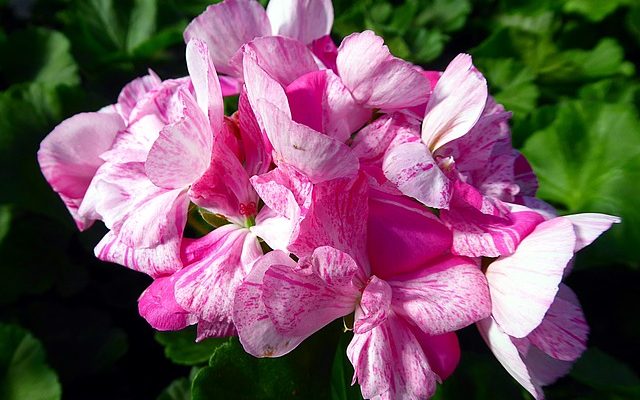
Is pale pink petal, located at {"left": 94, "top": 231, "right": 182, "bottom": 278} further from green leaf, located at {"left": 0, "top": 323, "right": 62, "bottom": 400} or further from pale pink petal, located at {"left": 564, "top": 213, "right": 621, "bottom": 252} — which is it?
green leaf, located at {"left": 0, "top": 323, "right": 62, "bottom": 400}

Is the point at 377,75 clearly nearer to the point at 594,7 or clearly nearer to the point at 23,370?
the point at 23,370

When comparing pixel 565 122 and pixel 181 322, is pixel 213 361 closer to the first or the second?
pixel 181 322

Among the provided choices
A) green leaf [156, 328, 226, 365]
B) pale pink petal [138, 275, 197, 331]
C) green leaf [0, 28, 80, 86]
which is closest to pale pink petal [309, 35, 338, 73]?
pale pink petal [138, 275, 197, 331]

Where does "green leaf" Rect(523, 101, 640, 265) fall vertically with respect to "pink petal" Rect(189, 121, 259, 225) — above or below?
below

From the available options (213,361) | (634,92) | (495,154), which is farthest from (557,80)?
(213,361)

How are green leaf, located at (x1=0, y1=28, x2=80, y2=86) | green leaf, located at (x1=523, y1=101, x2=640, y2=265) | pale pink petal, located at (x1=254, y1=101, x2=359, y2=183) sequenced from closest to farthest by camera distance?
1. pale pink petal, located at (x1=254, y1=101, x2=359, y2=183)
2. green leaf, located at (x1=523, y1=101, x2=640, y2=265)
3. green leaf, located at (x1=0, y1=28, x2=80, y2=86)

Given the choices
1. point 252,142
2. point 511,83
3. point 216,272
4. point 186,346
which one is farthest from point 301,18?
point 511,83

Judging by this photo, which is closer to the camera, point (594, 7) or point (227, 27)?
point (227, 27)
